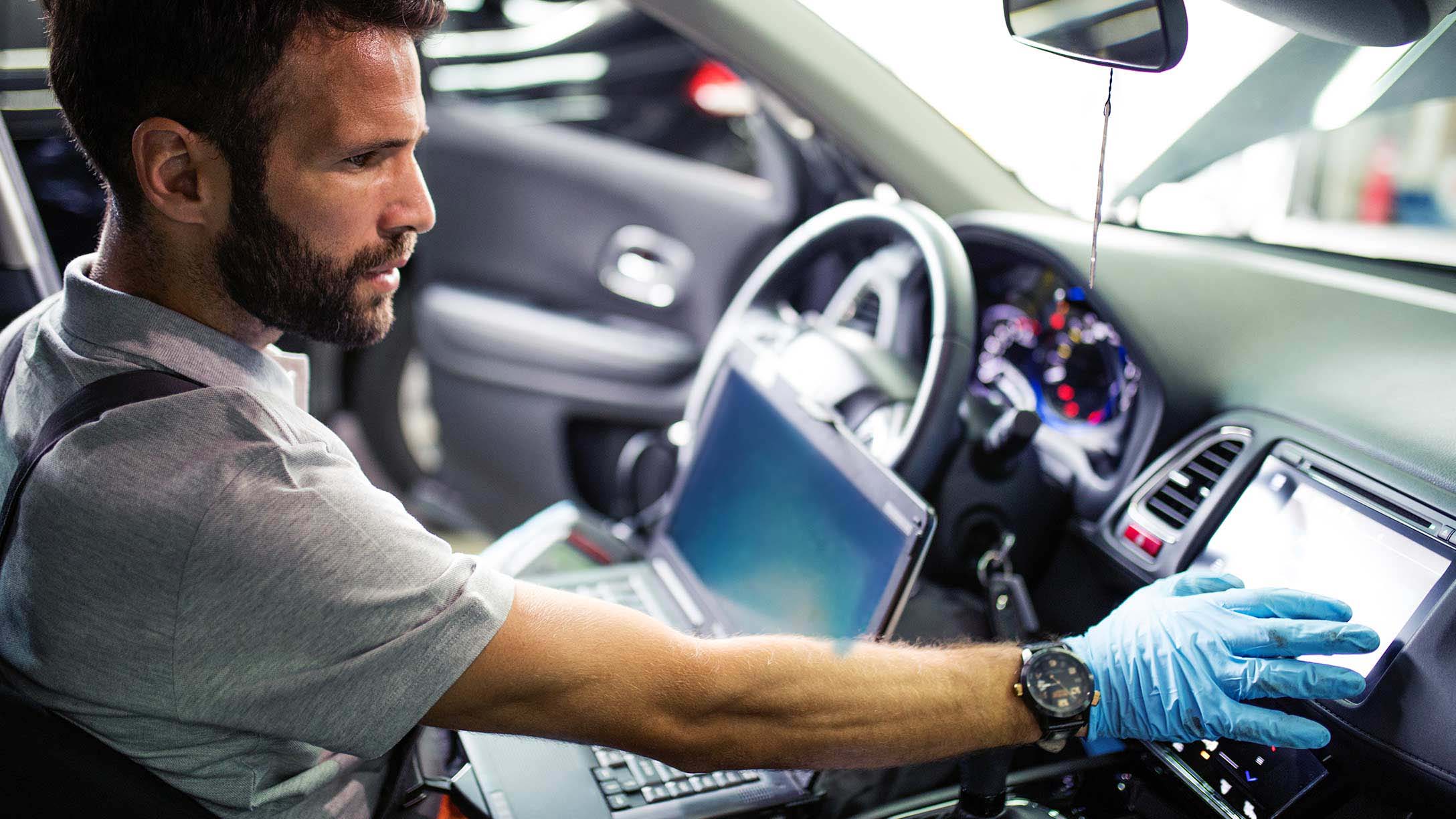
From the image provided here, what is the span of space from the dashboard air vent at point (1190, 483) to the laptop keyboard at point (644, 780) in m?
0.61

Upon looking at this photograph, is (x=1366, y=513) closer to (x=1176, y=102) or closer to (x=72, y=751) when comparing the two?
(x=1176, y=102)

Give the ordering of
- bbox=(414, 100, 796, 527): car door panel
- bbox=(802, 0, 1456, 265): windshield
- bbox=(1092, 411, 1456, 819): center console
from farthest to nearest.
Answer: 1. bbox=(414, 100, 796, 527): car door panel
2. bbox=(802, 0, 1456, 265): windshield
3. bbox=(1092, 411, 1456, 819): center console

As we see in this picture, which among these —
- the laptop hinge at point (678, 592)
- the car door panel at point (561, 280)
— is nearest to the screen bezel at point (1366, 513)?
the laptop hinge at point (678, 592)

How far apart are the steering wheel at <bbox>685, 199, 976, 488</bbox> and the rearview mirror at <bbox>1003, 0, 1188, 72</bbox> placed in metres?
→ 0.36

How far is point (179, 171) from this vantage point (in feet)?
3.47

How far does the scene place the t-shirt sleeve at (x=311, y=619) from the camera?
90 cm

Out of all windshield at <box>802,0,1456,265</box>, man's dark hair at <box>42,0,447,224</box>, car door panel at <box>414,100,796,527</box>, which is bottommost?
car door panel at <box>414,100,796,527</box>

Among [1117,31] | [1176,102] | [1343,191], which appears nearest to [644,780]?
[1117,31]

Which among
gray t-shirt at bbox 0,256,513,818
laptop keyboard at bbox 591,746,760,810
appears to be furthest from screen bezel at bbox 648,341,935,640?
gray t-shirt at bbox 0,256,513,818

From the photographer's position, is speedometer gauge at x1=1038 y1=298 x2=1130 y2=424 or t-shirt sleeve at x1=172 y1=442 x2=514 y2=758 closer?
t-shirt sleeve at x1=172 y1=442 x2=514 y2=758

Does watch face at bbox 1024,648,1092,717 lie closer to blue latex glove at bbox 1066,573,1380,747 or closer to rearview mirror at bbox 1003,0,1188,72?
blue latex glove at bbox 1066,573,1380,747

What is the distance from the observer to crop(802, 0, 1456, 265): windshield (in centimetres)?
142

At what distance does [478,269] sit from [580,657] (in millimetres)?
2219

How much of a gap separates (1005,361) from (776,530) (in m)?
0.55
